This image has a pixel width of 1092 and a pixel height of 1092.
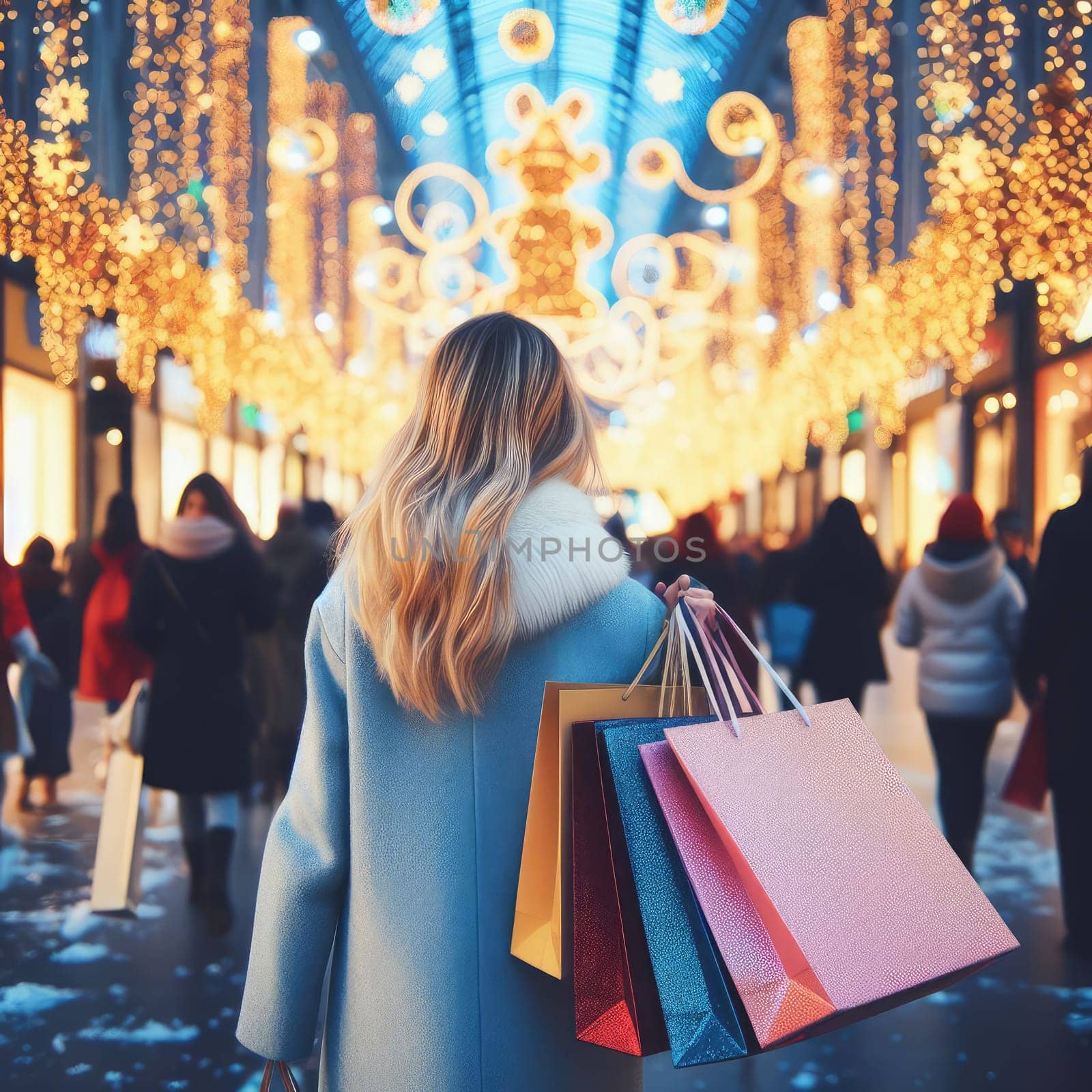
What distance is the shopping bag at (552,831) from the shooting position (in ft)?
4.29

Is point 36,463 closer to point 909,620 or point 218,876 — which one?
point 218,876

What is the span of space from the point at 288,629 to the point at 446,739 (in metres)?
3.91

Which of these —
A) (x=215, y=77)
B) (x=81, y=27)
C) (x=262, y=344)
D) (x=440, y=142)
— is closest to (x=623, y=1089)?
(x=81, y=27)

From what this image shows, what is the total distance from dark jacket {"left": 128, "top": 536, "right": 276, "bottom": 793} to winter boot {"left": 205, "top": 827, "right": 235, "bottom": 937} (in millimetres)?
345

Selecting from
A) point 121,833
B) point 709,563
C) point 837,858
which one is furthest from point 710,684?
point 709,563

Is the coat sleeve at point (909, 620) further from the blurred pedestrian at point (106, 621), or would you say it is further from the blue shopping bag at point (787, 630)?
the blurred pedestrian at point (106, 621)

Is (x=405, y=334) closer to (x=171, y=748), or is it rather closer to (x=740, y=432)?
(x=740, y=432)

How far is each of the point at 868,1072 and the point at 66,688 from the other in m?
3.21

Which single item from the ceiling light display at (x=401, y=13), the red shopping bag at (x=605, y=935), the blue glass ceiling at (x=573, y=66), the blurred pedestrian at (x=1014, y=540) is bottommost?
the red shopping bag at (x=605, y=935)

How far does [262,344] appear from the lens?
659 cm

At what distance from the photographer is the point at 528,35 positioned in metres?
4.57

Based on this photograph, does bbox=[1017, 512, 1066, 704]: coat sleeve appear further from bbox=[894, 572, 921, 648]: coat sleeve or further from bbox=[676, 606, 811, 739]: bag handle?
bbox=[676, 606, 811, 739]: bag handle

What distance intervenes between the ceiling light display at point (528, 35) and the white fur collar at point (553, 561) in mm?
3726

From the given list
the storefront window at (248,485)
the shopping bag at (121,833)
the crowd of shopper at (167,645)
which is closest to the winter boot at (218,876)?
the crowd of shopper at (167,645)
